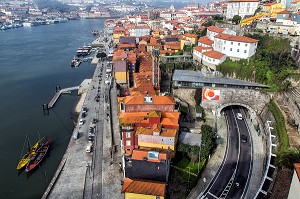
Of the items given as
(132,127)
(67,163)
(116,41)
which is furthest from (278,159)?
(116,41)

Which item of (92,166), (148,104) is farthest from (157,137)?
(92,166)

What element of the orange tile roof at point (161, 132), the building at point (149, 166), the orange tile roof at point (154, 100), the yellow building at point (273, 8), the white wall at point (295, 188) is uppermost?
the yellow building at point (273, 8)

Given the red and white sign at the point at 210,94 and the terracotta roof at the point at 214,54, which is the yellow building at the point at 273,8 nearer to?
the terracotta roof at the point at 214,54

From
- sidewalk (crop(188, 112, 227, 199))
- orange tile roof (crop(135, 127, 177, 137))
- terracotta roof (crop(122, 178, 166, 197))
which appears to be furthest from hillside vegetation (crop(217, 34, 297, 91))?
terracotta roof (crop(122, 178, 166, 197))

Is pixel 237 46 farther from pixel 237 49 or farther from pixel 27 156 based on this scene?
pixel 27 156

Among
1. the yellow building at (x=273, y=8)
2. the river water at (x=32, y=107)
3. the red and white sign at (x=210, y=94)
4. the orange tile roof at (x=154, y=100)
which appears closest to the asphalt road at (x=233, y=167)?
the red and white sign at (x=210, y=94)

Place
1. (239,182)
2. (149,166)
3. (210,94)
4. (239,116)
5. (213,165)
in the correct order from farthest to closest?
1. (210,94)
2. (239,116)
3. (213,165)
4. (239,182)
5. (149,166)

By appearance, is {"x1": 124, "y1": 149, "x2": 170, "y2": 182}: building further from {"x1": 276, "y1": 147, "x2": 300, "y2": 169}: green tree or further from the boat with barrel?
the boat with barrel
